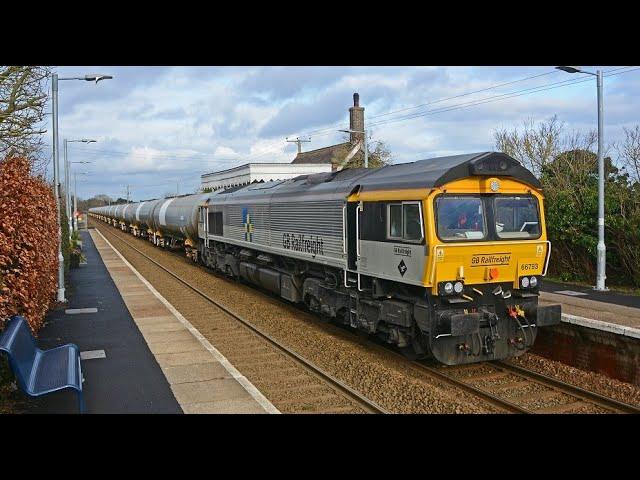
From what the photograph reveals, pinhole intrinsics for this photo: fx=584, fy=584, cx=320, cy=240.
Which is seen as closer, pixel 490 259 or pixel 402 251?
pixel 490 259

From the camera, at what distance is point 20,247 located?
8961mm

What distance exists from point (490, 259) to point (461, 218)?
79cm

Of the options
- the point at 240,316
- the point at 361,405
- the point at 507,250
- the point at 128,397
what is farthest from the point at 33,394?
the point at 240,316

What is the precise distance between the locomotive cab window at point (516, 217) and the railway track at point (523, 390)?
88.4 inches

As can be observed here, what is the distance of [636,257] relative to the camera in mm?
16234

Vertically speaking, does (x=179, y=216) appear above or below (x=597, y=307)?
above

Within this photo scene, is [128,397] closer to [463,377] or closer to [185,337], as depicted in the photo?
[185,337]

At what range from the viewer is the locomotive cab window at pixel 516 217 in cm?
937

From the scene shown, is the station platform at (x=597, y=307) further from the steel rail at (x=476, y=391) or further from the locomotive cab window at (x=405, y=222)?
the locomotive cab window at (x=405, y=222)

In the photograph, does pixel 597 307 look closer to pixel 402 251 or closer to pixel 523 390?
pixel 523 390

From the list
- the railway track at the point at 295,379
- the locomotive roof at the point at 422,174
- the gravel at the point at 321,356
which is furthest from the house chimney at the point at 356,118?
the railway track at the point at 295,379

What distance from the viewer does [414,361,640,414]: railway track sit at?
7.91 metres

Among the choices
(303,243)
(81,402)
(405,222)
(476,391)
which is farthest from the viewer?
(303,243)

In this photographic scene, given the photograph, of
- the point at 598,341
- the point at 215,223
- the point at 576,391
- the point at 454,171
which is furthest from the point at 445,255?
the point at 215,223
